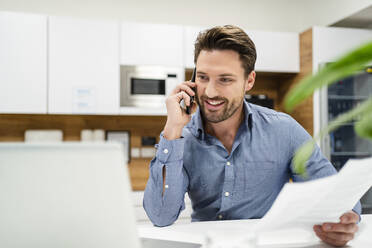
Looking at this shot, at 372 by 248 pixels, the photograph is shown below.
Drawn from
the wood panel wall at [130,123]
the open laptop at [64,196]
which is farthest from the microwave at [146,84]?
the open laptop at [64,196]

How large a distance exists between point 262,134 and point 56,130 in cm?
201

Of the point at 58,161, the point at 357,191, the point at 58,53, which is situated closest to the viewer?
the point at 58,161

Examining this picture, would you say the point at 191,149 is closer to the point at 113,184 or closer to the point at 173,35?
the point at 113,184

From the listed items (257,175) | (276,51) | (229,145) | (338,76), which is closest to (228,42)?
(229,145)

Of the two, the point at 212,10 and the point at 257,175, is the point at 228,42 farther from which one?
the point at 212,10

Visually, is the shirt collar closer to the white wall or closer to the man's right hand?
the man's right hand

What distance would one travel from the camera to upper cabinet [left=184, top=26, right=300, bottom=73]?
9.72 feet

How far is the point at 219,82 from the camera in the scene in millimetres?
1343

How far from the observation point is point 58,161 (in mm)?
442

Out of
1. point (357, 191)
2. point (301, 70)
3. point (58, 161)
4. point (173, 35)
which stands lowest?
point (357, 191)

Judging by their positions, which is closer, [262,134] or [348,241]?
[348,241]

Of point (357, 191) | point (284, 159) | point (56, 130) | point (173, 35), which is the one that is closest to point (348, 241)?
point (357, 191)

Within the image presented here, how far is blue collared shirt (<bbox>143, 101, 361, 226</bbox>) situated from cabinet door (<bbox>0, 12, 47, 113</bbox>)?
1.61 m

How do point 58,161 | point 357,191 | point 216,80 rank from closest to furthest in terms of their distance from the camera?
point 58,161 < point 357,191 < point 216,80
